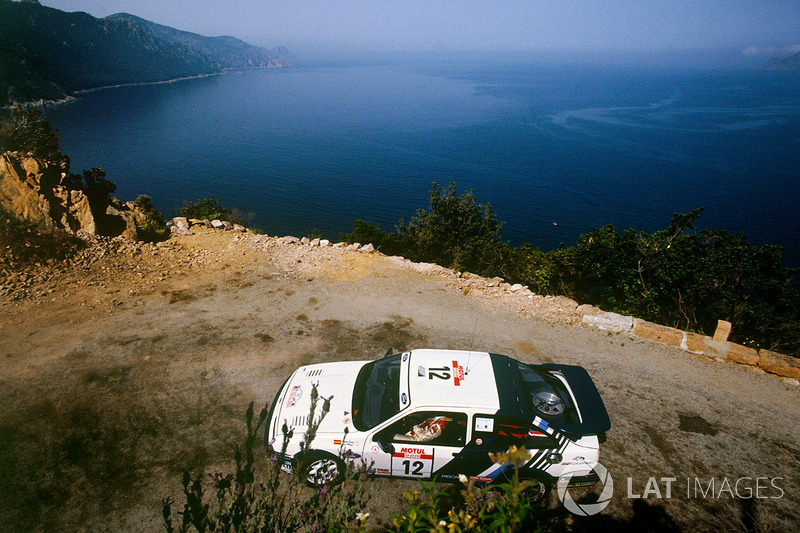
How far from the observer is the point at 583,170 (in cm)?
7456

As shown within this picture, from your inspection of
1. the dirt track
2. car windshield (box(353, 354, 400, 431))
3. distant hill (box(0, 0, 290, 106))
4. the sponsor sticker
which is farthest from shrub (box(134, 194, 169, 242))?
distant hill (box(0, 0, 290, 106))

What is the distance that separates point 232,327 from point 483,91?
680ft

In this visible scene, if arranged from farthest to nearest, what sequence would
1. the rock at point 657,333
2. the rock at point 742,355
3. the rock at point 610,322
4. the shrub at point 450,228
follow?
1. the shrub at point 450,228
2. the rock at point 610,322
3. the rock at point 657,333
4. the rock at point 742,355

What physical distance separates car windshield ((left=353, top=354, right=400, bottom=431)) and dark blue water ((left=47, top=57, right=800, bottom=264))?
41.1 meters

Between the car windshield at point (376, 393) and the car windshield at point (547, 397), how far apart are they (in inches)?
78.1

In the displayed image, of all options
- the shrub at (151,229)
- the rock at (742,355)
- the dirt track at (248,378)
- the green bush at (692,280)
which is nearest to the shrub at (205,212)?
the shrub at (151,229)

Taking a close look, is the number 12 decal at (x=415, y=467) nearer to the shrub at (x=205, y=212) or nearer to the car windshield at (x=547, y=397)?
the car windshield at (x=547, y=397)

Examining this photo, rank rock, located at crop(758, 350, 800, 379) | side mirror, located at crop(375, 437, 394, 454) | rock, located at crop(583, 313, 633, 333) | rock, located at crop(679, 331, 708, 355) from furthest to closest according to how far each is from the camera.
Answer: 1. rock, located at crop(583, 313, 633, 333)
2. rock, located at crop(679, 331, 708, 355)
3. rock, located at crop(758, 350, 800, 379)
4. side mirror, located at crop(375, 437, 394, 454)

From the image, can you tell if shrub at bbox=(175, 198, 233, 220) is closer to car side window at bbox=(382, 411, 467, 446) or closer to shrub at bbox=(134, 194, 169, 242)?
shrub at bbox=(134, 194, 169, 242)

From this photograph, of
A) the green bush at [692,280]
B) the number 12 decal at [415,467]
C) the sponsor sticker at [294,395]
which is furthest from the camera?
the green bush at [692,280]

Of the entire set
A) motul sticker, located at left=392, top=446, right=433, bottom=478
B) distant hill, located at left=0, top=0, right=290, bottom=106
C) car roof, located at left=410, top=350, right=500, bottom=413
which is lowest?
motul sticker, located at left=392, top=446, right=433, bottom=478

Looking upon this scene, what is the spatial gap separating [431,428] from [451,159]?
7685 cm

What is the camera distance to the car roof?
5.18 metres

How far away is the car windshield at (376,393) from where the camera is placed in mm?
5320
